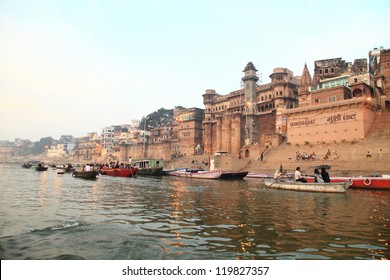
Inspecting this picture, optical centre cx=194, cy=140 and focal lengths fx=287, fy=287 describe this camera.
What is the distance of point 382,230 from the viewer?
809cm

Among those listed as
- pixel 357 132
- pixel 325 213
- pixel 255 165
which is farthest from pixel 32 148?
pixel 325 213

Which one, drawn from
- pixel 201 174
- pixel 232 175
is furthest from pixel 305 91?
pixel 201 174

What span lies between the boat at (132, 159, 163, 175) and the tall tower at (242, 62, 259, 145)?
19118 millimetres

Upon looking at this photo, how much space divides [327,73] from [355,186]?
37.8m

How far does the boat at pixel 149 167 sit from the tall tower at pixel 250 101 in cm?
1912

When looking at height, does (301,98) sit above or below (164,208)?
above

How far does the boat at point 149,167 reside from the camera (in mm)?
43188

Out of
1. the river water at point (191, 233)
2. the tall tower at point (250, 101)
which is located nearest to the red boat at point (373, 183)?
the river water at point (191, 233)

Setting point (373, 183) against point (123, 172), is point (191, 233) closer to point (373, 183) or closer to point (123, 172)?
point (373, 183)

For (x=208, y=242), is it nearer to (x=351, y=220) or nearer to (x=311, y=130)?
(x=351, y=220)

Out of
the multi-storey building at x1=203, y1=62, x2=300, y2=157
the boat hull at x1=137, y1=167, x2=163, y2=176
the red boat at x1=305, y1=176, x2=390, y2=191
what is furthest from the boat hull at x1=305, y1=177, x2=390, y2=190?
the boat hull at x1=137, y1=167, x2=163, y2=176

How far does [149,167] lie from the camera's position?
45.6 metres

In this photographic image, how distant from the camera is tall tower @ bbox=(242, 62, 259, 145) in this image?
56781mm

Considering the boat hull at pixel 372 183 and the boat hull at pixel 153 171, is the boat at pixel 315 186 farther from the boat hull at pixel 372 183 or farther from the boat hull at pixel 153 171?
the boat hull at pixel 153 171
